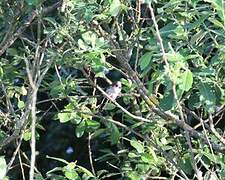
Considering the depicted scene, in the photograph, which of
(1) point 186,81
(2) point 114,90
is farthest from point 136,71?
(1) point 186,81

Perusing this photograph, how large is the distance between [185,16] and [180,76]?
39 centimetres

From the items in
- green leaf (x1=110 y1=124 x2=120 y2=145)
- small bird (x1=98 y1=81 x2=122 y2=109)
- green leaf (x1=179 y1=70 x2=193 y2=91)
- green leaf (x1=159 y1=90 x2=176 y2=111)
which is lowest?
green leaf (x1=110 y1=124 x2=120 y2=145)

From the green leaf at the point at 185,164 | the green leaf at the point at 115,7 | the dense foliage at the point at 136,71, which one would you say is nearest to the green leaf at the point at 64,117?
the dense foliage at the point at 136,71

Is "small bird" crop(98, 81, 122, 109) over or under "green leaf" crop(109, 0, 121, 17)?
under

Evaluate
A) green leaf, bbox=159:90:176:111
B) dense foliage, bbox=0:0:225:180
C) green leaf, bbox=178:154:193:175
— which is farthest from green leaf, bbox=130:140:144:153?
green leaf, bbox=159:90:176:111

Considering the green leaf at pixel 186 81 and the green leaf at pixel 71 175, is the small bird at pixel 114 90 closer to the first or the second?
the green leaf at pixel 71 175

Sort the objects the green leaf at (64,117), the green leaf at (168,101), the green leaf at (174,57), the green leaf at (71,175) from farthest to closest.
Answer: the green leaf at (64,117) < the green leaf at (71,175) < the green leaf at (168,101) < the green leaf at (174,57)

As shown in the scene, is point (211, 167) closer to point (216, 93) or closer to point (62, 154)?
point (216, 93)

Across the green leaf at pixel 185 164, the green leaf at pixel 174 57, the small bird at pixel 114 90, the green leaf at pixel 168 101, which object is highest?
the green leaf at pixel 174 57

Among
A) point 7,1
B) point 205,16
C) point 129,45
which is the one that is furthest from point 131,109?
point 205,16

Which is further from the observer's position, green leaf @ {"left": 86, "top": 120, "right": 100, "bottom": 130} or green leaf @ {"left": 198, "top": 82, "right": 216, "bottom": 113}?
green leaf @ {"left": 86, "top": 120, "right": 100, "bottom": 130}

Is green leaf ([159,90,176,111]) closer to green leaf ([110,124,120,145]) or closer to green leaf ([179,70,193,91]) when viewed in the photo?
green leaf ([179,70,193,91])

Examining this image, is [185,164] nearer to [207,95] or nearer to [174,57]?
[207,95]

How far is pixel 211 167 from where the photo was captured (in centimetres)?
240
